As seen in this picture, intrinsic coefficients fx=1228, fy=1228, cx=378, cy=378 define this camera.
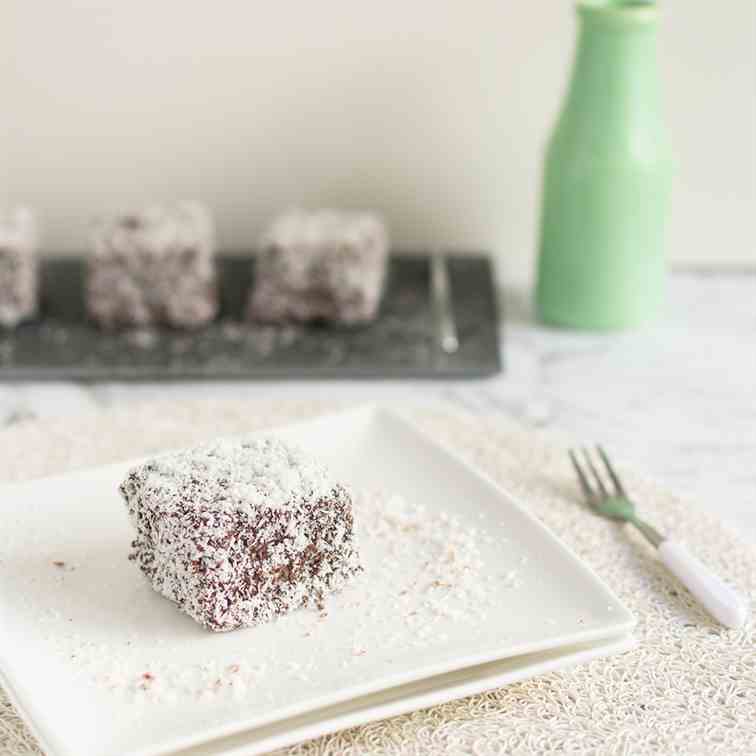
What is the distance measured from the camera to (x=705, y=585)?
108cm

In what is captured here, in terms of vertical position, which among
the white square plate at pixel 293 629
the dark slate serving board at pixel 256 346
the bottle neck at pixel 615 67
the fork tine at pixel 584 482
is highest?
the bottle neck at pixel 615 67

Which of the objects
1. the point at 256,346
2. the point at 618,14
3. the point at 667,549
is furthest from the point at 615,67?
the point at 667,549

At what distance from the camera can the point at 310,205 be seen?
2020mm

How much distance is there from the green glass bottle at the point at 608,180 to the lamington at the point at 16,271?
2.40 feet

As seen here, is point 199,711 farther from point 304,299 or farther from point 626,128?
point 626,128

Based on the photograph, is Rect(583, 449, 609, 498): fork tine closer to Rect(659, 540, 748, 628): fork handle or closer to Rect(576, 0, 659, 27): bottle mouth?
Rect(659, 540, 748, 628): fork handle

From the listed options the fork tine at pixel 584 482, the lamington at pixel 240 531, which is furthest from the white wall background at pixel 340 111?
the lamington at pixel 240 531

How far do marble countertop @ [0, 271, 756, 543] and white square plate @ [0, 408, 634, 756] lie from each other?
337mm

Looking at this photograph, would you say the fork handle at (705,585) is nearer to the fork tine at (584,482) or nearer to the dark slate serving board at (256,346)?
the fork tine at (584,482)

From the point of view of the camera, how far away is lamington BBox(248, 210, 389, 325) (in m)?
1.72

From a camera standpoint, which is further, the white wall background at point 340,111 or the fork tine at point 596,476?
the white wall background at point 340,111

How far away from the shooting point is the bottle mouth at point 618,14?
160cm

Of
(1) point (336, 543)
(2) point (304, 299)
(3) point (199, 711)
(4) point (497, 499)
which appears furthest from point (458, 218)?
(3) point (199, 711)

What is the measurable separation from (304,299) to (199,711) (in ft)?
3.07
